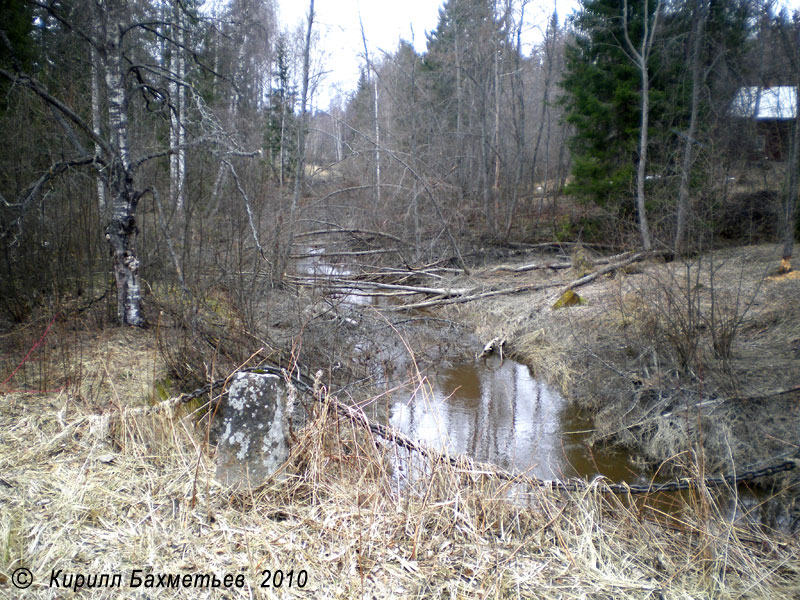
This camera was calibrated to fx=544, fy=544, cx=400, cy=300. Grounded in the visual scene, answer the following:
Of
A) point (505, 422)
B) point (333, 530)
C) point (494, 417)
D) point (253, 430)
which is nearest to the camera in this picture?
point (333, 530)

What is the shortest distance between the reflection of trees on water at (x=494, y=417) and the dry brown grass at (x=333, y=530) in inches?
99.9

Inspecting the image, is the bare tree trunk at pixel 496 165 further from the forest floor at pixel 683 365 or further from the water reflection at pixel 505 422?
the water reflection at pixel 505 422

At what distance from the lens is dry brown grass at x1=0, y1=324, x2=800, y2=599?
2812mm

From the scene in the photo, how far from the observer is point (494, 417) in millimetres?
8102

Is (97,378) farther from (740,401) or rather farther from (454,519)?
(740,401)

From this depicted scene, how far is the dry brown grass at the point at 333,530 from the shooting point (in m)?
2.81

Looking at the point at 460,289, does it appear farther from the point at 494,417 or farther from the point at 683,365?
the point at 683,365

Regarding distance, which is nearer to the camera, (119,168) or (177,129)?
(119,168)

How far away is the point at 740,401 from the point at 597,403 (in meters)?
2.02

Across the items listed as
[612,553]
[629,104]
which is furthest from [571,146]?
[612,553]

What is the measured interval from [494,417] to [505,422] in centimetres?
22

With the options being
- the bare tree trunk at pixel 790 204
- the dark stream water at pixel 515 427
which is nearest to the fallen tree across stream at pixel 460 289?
the bare tree trunk at pixel 790 204

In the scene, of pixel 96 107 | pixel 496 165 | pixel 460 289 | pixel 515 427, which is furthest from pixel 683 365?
pixel 496 165

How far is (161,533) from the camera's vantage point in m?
3.06
